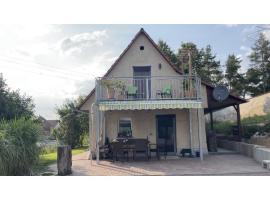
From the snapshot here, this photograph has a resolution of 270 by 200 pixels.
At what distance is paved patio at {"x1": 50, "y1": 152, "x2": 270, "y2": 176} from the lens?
44.5ft

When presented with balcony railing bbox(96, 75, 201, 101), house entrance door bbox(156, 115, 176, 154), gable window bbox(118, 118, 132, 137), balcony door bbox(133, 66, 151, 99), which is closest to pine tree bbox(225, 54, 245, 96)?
house entrance door bbox(156, 115, 176, 154)

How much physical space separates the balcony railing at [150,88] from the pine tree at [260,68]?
35696mm

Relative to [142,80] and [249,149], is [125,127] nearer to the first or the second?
[142,80]

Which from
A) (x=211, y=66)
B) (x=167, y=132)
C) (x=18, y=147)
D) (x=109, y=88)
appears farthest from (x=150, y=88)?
(x=211, y=66)

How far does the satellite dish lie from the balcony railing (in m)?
2.31

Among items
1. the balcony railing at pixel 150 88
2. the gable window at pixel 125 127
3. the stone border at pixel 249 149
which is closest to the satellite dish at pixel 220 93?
the balcony railing at pixel 150 88

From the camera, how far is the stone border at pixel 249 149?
51.1 feet

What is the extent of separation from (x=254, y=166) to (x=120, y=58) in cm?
1171

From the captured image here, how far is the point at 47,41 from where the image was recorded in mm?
22562

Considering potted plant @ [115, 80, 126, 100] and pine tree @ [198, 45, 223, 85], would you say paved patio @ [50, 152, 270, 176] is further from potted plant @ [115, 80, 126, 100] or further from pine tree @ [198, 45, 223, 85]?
pine tree @ [198, 45, 223, 85]

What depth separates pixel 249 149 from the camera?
18.5 meters

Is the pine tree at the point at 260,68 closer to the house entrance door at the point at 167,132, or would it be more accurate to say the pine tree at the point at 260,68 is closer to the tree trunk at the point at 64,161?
the house entrance door at the point at 167,132
